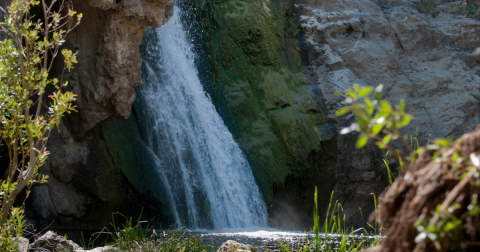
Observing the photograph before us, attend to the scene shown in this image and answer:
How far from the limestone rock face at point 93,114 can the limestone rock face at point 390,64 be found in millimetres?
5526

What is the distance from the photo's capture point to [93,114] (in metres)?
9.23

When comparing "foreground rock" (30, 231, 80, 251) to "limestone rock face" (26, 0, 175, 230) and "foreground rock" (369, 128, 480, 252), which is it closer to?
"limestone rock face" (26, 0, 175, 230)

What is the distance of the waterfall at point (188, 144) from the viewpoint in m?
10.4

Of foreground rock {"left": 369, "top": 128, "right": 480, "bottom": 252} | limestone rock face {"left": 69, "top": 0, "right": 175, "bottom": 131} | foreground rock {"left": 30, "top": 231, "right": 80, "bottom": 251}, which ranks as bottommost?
foreground rock {"left": 30, "top": 231, "right": 80, "bottom": 251}

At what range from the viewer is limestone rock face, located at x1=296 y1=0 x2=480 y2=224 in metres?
13.0

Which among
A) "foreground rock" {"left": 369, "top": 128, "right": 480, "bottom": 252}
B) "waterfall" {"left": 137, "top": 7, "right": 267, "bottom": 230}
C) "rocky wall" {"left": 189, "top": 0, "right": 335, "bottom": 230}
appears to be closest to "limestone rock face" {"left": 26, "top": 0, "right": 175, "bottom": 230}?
"waterfall" {"left": 137, "top": 7, "right": 267, "bottom": 230}

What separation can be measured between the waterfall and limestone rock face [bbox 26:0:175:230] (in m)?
1.13

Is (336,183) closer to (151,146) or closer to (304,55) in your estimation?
(304,55)

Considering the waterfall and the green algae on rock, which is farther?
the green algae on rock

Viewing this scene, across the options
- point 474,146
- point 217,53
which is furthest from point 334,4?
point 474,146

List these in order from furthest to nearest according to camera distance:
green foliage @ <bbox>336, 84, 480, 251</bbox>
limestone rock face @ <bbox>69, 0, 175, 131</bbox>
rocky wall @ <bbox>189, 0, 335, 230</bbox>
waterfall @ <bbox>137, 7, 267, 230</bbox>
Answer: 1. rocky wall @ <bbox>189, 0, 335, 230</bbox>
2. waterfall @ <bbox>137, 7, 267, 230</bbox>
3. limestone rock face @ <bbox>69, 0, 175, 131</bbox>
4. green foliage @ <bbox>336, 84, 480, 251</bbox>

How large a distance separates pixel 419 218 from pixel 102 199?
28.0ft

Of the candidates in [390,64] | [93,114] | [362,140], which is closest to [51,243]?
[93,114]

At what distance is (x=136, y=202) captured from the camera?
32.8 ft
